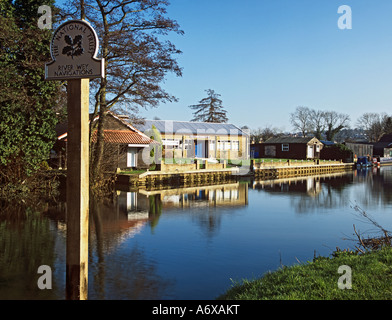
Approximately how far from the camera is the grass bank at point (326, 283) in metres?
5.13

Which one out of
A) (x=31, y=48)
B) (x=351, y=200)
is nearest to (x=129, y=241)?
(x=31, y=48)

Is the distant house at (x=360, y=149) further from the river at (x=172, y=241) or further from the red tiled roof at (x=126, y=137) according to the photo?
the river at (x=172, y=241)

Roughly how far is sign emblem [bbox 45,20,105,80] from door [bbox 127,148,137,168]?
2450cm

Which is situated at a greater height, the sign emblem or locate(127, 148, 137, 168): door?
the sign emblem

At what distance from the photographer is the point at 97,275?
7.84m

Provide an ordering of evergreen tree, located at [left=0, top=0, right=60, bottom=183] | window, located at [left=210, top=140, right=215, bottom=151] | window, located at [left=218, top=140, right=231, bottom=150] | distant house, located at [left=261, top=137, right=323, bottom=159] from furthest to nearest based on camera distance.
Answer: distant house, located at [left=261, top=137, right=323, bottom=159] → window, located at [left=218, top=140, right=231, bottom=150] → window, located at [left=210, top=140, right=215, bottom=151] → evergreen tree, located at [left=0, top=0, right=60, bottom=183]

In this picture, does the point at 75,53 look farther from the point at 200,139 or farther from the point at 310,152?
the point at 310,152

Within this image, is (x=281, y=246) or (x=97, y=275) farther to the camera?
(x=281, y=246)

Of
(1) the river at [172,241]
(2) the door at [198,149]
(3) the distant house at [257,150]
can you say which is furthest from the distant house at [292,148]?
(1) the river at [172,241]

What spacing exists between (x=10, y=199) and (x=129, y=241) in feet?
27.3

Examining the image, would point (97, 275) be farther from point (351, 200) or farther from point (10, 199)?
point (351, 200)

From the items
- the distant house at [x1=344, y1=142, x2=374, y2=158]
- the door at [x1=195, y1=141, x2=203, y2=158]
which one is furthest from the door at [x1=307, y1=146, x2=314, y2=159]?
the door at [x1=195, y1=141, x2=203, y2=158]

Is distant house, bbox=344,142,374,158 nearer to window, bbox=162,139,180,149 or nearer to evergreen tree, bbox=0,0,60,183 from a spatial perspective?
window, bbox=162,139,180,149

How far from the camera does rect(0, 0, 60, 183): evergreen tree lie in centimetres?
1553
